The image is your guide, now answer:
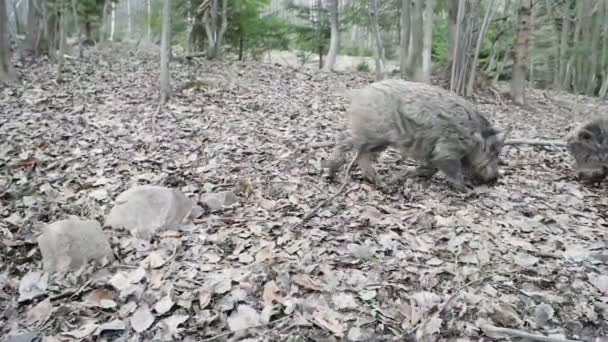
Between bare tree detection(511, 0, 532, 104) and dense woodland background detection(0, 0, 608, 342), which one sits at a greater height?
bare tree detection(511, 0, 532, 104)

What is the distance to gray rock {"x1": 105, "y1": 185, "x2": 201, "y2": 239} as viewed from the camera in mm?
4879

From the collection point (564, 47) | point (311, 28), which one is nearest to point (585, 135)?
point (311, 28)

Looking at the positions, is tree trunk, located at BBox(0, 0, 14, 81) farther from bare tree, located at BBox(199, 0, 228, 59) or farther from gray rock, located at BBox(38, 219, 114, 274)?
gray rock, located at BBox(38, 219, 114, 274)

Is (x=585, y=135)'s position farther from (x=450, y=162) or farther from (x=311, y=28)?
(x=311, y=28)

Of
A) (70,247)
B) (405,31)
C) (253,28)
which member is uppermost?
(253,28)

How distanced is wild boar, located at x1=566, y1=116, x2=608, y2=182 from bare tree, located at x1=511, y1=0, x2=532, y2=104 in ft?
21.8

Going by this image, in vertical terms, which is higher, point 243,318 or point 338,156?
point 338,156

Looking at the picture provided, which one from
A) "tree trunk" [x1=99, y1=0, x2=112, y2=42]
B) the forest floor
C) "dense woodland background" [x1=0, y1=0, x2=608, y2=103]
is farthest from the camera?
"tree trunk" [x1=99, y1=0, x2=112, y2=42]

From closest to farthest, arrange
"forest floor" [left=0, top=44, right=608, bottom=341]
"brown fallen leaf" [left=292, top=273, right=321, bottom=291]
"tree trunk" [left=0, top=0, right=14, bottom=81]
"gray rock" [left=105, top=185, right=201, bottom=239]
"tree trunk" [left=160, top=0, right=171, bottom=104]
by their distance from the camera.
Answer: "forest floor" [left=0, top=44, right=608, bottom=341]
"brown fallen leaf" [left=292, top=273, right=321, bottom=291]
"gray rock" [left=105, top=185, right=201, bottom=239]
"tree trunk" [left=160, top=0, right=171, bottom=104]
"tree trunk" [left=0, top=0, right=14, bottom=81]

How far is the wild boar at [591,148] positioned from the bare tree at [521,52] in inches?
261

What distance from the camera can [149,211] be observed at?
4.98 metres

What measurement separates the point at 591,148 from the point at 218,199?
5.03m

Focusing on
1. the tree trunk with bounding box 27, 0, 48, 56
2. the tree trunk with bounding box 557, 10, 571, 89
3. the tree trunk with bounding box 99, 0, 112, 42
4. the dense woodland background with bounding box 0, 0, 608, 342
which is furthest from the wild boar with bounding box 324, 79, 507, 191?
the tree trunk with bounding box 557, 10, 571, 89

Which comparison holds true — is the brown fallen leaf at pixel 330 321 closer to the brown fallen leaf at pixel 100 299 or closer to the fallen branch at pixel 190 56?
the brown fallen leaf at pixel 100 299
